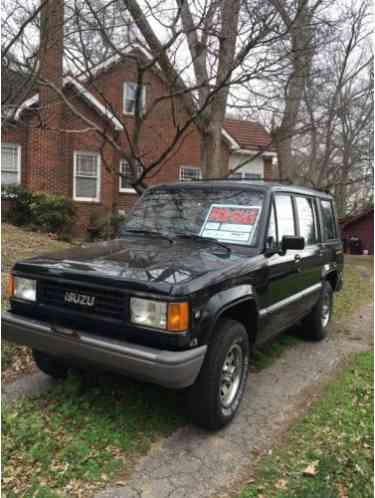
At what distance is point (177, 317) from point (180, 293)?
161 millimetres

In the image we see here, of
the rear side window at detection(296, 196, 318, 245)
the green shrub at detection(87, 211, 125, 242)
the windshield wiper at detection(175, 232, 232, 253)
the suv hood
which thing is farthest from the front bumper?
the green shrub at detection(87, 211, 125, 242)

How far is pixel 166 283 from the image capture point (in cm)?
284

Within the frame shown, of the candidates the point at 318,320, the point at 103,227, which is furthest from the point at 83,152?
the point at 318,320

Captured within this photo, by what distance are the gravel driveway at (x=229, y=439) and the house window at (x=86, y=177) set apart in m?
11.5

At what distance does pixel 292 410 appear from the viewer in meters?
3.84

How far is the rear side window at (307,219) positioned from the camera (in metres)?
5.03

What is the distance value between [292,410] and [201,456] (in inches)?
45.3

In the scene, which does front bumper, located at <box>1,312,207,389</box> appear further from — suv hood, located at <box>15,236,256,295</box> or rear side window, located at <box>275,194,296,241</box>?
rear side window, located at <box>275,194,296,241</box>

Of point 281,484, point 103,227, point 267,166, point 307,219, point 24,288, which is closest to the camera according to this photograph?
point 281,484

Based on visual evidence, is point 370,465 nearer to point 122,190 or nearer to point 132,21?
point 132,21

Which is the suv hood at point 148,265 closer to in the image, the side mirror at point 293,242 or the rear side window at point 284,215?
the side mirror at point 293,242

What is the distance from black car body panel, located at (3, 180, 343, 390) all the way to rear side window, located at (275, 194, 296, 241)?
0.15 metres

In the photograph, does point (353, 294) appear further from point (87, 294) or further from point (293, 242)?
point (87, 294)

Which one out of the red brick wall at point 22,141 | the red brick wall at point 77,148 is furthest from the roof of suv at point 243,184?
the red brick wall at point 22,141
